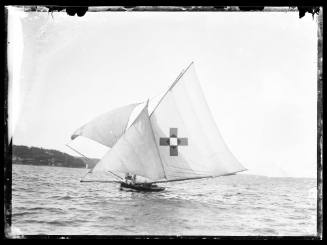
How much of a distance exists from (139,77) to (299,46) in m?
1.82

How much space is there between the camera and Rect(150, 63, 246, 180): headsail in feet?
15.5

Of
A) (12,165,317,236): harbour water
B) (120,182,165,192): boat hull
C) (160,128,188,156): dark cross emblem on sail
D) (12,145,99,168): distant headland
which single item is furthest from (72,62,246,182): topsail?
(12,165,317,236): harbour water

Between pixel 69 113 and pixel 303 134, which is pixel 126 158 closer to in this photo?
pixel 69 113

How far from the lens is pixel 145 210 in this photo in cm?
433

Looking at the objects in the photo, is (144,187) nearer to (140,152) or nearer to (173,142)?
(140,152)

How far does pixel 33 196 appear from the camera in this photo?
405 centimetres

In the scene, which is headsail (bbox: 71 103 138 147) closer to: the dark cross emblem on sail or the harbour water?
the harbour water

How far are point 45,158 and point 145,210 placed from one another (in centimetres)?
129

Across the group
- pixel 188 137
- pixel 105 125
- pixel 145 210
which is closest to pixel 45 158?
pixel 105 125

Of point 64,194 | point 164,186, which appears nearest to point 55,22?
point 64,194

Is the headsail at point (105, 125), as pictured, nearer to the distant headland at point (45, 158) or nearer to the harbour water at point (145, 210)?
the distant headland at point (45, 158)

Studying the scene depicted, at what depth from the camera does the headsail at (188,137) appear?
15.5 ft

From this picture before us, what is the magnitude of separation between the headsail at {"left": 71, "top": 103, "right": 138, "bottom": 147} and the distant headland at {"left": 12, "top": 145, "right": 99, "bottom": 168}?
0.30 meters

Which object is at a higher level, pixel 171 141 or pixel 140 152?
pixel 171 141
